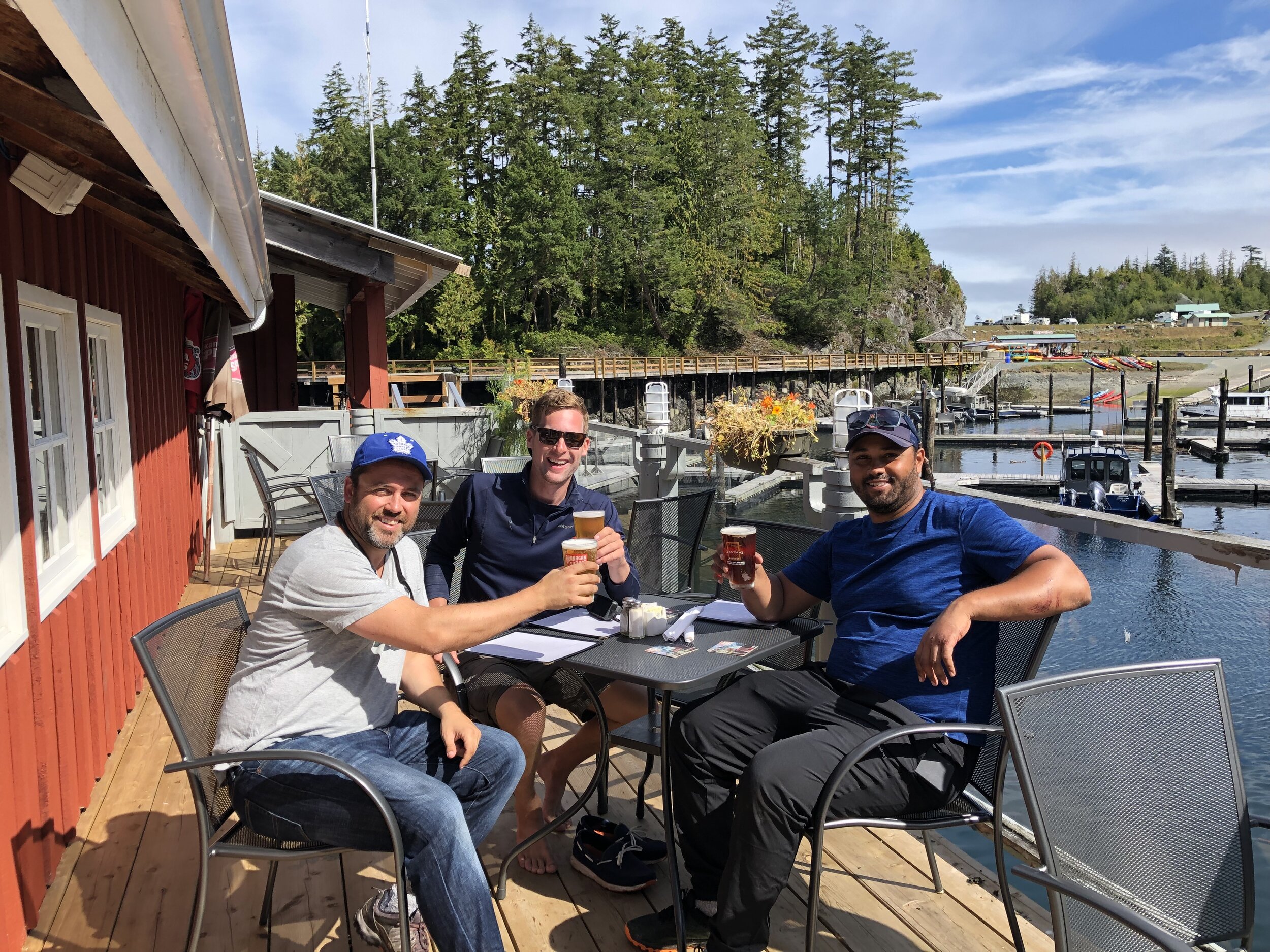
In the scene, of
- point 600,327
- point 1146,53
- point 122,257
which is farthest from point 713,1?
point 122,257

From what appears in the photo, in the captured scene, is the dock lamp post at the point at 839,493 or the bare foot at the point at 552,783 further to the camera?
the dock lamp post at the point at 839,493

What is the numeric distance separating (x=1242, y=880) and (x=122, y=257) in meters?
4.76

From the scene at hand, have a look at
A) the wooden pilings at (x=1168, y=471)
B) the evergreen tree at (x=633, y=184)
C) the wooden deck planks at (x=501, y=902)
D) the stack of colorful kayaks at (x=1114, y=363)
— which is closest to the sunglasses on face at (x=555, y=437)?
the wooden deck planks at (x=501, y=902)

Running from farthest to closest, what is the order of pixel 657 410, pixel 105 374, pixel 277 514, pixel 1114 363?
pixel 1114 363
pixel 277 514
pixel 657 410
pixel 105 374

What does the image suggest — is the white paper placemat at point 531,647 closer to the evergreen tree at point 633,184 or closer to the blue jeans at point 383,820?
the blue jeans at point 383,820

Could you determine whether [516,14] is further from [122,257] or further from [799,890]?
[799,890]

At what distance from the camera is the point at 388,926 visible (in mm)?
2109

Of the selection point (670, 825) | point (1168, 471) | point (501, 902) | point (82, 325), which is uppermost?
point (82, 325)

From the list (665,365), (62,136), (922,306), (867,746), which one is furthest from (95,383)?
(922,306)

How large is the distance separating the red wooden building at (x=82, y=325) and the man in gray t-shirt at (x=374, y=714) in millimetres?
717

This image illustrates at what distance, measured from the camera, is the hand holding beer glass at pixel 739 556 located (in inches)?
90.3

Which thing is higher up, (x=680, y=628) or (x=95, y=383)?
(x=95, y=383)

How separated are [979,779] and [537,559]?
128 cm

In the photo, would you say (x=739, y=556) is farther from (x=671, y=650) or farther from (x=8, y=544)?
(x=8, y=544)
